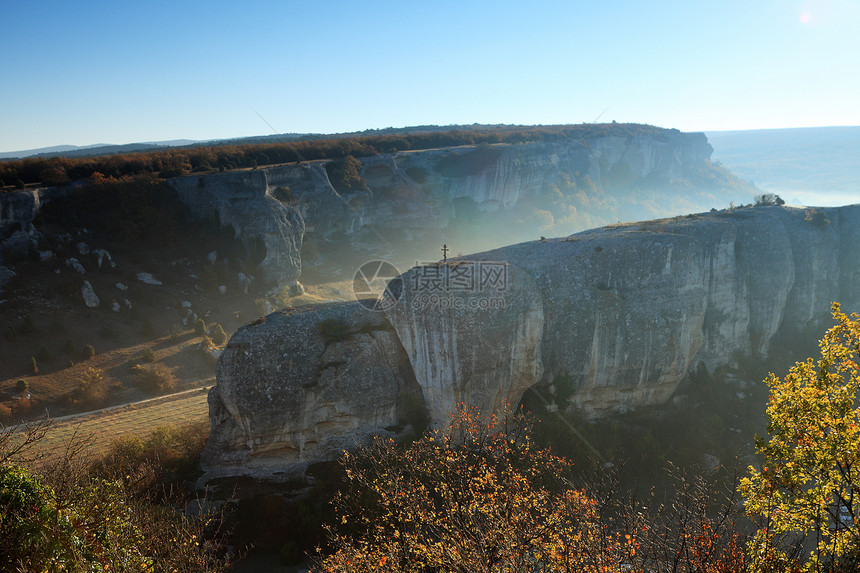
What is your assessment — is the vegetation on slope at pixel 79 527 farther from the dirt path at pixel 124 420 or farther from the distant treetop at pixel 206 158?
the distant treetop at pixel 206 158

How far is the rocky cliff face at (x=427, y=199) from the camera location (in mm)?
43500

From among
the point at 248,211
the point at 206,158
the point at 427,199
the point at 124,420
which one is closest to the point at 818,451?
the point at 124,420

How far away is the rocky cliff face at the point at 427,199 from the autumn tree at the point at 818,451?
133ft

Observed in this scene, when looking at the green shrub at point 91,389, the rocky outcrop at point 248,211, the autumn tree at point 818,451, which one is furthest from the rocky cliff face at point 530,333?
the rocky outcrop at point 248,211

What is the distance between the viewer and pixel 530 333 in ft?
72.3

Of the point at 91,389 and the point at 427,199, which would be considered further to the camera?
the point at 427,199

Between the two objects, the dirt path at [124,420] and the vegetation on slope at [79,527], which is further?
the dirt path at [124,420]

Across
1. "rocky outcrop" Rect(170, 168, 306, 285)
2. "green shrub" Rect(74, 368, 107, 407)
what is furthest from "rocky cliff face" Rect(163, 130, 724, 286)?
"green shrub" Rect(74, 368, 107, 407)

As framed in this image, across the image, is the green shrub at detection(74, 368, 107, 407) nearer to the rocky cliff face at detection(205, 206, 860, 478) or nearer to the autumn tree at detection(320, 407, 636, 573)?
the rocky cliff face at detection(205, 206, 860, 478)

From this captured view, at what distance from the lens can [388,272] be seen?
54.5m

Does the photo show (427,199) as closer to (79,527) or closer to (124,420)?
(124,420)

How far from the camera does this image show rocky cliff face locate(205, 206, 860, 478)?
67.6ft

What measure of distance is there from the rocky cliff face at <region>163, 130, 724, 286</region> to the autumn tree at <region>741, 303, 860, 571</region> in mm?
40481

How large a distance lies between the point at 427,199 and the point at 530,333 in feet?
127
